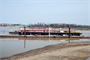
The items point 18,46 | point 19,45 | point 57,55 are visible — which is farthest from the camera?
point 19,45

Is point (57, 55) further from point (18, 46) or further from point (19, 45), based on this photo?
point (19, 45)

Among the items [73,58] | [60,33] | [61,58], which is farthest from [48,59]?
[60,33]

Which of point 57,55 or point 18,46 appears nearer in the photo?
point 57,55

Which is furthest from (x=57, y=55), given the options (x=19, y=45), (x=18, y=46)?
(x=19, y=45)

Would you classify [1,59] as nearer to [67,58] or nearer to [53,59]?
[53,59]

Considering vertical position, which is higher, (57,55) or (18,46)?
(57,55)

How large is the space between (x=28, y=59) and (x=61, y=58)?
1777 millimetres

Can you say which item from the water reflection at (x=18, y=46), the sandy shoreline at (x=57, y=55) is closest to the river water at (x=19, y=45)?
the water reflection at (x=18, y=46)

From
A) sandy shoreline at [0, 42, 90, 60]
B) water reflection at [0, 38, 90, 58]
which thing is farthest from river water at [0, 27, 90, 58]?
sandy shoreline at [0, 42, 90, 60]

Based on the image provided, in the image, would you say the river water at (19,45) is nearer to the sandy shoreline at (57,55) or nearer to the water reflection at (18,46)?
the water reflection at (18,46)

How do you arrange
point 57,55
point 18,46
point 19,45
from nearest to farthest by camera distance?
point 57,55 < point 18,46 < point 19,45

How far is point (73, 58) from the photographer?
20.7 feet

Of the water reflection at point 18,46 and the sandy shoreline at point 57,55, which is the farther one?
the water reflection at point 18,46

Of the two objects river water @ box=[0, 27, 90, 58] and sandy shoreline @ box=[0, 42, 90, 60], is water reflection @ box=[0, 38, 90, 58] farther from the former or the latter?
sandy shoreline @ box=[0, 42, 90, 60]
